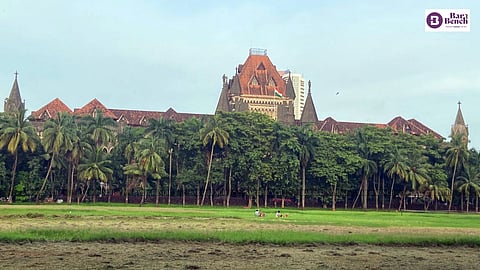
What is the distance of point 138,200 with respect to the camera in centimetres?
7919

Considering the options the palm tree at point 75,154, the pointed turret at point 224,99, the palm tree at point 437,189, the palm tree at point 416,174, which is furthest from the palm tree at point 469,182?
the palm tree at point 75,154

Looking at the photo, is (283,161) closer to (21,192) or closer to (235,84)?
(21,192)

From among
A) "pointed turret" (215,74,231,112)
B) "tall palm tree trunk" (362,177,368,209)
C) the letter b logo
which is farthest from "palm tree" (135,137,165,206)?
the letter b logo

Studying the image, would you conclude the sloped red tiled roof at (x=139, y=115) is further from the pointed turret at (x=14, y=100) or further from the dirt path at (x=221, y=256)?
the dirt path at (x=221, y=256)

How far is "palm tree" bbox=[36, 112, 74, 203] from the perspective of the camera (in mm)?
69938

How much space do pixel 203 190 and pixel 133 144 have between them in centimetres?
1199

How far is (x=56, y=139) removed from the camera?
6988 cm

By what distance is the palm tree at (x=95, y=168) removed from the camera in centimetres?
7031

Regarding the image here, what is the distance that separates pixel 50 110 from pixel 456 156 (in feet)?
226

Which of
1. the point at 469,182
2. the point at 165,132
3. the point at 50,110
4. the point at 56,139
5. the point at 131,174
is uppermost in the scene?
the point at 50,110

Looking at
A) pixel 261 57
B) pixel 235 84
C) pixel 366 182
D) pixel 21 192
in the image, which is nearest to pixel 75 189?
pixel 21 192

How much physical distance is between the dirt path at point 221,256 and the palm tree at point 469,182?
62.2 m

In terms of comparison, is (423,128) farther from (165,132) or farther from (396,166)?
(165,132)

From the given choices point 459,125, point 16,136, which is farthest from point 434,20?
point 459,125
